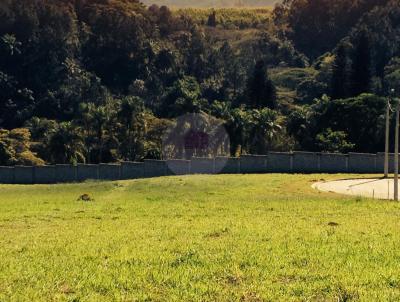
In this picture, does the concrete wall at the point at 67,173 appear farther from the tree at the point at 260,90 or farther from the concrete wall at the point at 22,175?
the tree at the point at 260,90

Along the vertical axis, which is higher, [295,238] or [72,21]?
[72,21]

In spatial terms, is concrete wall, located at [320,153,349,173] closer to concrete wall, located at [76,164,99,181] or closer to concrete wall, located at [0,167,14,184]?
concrete wall, located at [76,164,99,181]

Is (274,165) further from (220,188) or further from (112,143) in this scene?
(112,143)

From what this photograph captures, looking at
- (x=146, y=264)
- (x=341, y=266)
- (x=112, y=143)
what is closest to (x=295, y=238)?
(x=341, y=266)

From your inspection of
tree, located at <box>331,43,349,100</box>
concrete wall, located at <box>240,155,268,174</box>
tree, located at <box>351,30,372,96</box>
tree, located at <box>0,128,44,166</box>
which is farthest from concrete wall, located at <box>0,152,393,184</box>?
tree, located at <box>331,43,349,100</box>

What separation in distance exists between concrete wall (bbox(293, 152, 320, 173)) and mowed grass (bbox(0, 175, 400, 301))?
34754 mm

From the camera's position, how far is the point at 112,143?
9862 centimetres

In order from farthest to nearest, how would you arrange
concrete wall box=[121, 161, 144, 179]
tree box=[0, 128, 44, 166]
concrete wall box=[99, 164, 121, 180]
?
tree box=[0, 128, 44, 166] < concrete wall box=[99, 164, 121, 180] < concrete wall box=[121, 161, 144, 179]

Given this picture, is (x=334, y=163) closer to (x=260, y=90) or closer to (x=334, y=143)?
(x=334, y=143)

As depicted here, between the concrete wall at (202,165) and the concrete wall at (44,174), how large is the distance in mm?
15820

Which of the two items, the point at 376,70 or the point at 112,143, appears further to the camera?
the point at 376,70

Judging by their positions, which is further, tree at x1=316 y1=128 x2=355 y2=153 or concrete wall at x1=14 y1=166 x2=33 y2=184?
tree at x1=316 y1=128 x2=355 y2=153

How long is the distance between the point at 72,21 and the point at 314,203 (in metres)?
146

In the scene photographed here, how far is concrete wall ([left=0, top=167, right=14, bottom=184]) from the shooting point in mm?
69438
